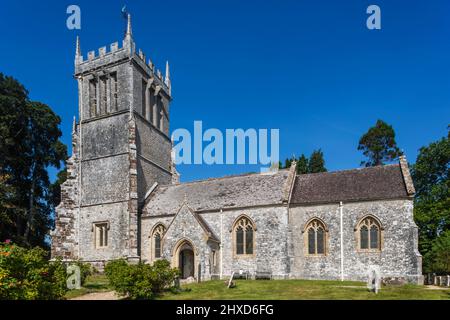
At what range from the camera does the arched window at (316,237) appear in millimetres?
26875

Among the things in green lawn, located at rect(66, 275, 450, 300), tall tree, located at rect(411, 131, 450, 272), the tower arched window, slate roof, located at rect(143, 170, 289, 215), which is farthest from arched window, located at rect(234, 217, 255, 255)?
tall tree, located at rect(411, 131, 450, 272)

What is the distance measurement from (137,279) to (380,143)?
4386 centimetres

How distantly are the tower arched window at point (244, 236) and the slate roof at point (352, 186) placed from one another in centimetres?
385

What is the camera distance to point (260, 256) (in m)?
27.5

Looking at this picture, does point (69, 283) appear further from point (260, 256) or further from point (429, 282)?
point (429, 282)

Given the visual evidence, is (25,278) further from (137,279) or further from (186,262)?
(186,262)

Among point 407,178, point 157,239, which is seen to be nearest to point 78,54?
point 157,239

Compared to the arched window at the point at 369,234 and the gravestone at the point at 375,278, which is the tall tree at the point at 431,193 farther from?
the gravestone at the point at 375,278

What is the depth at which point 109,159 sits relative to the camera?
3325 cm

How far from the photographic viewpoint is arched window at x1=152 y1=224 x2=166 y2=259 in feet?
101

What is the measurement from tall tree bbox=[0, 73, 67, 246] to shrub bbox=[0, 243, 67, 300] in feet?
91.4

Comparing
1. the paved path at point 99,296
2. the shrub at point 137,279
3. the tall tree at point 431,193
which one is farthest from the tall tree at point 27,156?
the tall tree at point 431,193
